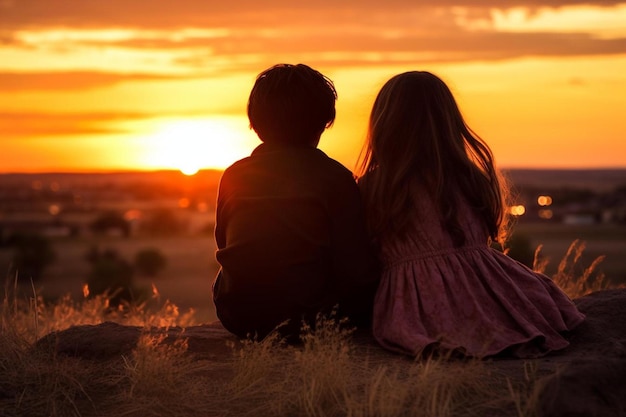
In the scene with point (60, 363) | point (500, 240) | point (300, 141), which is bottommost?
point (60, 363)

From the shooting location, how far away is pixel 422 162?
621cm

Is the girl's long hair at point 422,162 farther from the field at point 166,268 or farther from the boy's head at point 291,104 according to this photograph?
the field at point 166,268

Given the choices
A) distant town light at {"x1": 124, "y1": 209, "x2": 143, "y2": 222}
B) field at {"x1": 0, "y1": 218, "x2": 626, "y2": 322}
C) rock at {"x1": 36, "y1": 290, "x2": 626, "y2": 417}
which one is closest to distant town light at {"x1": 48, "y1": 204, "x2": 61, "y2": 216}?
distant town light at {"x1": 124, "y1": 209, "x2": 143, "y2": 222}

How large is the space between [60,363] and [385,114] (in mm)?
2670

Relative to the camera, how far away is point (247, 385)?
5379 millimetres

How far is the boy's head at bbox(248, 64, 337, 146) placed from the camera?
20.0 ft

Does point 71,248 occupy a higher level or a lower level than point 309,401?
lower

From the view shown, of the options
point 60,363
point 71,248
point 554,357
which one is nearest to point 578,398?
point 554,357

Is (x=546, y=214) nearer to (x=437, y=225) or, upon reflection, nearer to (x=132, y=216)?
(x=132, y=216)

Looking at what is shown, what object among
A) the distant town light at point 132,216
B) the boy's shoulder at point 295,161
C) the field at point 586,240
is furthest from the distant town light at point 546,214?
the boy's shoulder at point 295,161

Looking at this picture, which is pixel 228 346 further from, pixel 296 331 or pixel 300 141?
pixel 300 141

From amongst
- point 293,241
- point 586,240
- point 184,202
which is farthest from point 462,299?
point 184,202

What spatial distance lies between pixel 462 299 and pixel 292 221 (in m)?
1.21

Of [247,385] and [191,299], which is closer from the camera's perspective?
[247,385]
